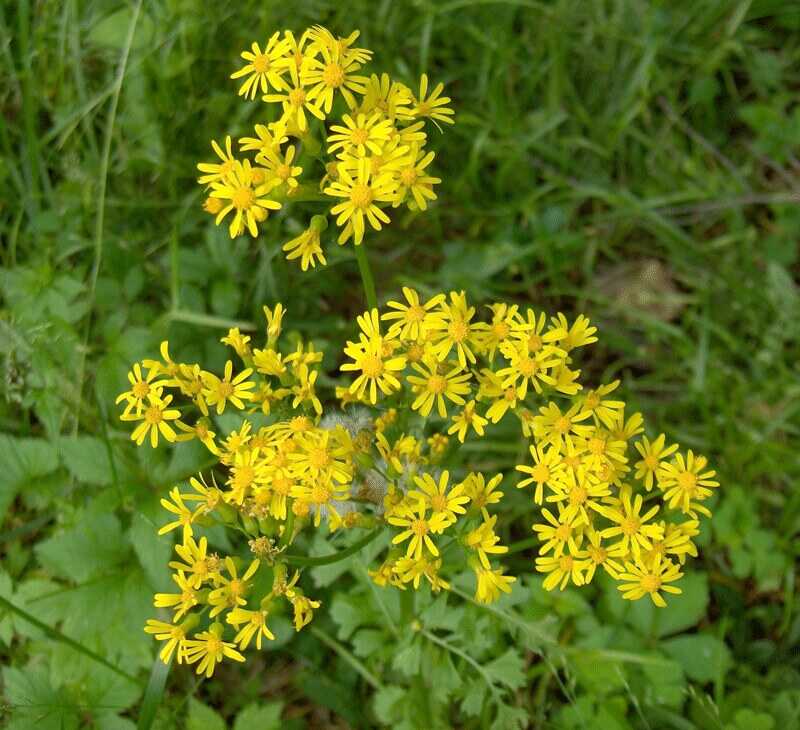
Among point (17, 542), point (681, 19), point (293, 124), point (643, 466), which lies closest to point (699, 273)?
point (681, 19)

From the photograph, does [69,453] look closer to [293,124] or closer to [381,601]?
[381,601]

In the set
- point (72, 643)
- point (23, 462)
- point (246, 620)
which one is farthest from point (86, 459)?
point (246, 620)

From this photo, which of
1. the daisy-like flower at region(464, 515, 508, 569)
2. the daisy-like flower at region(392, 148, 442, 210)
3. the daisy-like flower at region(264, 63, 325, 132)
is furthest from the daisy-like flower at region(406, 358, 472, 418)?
the daisy-like flower at region(264, 63, 325, 132)

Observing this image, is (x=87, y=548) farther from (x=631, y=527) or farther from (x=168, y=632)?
(x=631, y=527)

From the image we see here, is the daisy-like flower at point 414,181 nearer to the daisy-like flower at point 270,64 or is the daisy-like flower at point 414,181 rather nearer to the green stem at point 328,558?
the daisy-like flower at point 270,64

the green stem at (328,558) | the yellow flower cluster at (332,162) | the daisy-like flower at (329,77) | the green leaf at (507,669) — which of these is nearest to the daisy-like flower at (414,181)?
the yellow flower cluster at (332,162)
